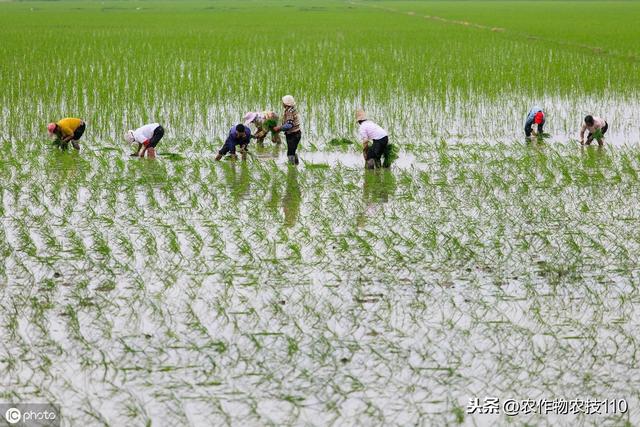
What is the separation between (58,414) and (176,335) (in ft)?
3.41

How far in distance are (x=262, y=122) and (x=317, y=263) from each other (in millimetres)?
4644

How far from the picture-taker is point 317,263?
6.63 meters

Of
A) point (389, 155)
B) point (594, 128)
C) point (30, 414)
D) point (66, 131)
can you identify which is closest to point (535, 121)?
point (594, 128)

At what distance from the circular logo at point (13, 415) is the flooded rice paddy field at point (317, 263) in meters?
0.16

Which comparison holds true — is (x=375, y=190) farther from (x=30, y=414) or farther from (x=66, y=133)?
(x=30, y=414)

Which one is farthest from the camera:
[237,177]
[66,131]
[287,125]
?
[66,131]

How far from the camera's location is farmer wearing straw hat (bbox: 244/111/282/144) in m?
10.9

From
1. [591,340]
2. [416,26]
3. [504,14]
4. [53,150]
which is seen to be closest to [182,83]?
[53,150]

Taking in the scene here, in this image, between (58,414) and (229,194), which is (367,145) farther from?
(58,414)

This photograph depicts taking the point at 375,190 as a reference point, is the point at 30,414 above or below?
above

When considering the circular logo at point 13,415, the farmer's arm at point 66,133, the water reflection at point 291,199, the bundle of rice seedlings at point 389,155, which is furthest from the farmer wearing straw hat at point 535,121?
the circular logo at point 13,415

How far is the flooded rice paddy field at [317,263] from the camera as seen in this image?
4.64 meters

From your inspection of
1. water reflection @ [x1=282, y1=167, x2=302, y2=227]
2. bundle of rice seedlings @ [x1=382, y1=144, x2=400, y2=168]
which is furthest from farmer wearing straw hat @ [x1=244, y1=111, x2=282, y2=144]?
bundle of rice seedlings @ [x1=382, y1=144, x2=400, y2=168]

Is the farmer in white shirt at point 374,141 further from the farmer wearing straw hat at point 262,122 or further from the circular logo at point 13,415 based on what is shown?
the circular logo at point 13,415
